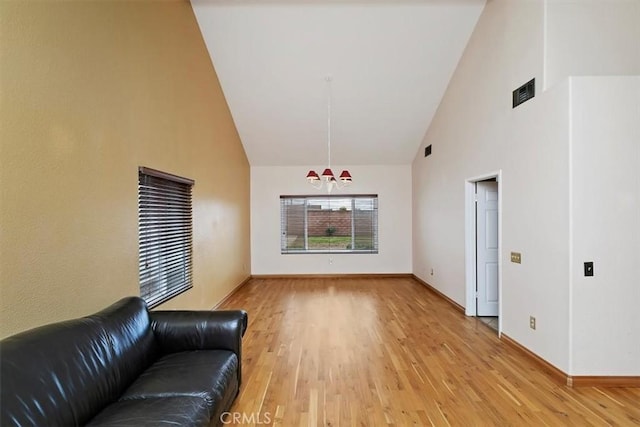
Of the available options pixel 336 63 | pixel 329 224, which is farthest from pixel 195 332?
pixel 329 224

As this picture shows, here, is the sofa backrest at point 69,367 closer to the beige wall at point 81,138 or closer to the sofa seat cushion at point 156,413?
the sofa seat cushion at point 156,413

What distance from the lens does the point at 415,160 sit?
25.0 feet

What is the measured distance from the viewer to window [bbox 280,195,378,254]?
26.6 ft

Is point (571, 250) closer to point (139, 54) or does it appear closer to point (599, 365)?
point (599, 365)

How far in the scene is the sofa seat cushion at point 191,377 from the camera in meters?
1.95

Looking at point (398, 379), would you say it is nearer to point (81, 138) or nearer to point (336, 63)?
point (81, 138)

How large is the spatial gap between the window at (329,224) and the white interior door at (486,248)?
3.37 m

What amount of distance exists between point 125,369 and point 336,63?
482 centimetres

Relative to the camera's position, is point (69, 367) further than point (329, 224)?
No

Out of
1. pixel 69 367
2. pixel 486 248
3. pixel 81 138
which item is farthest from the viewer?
pixel 486 248

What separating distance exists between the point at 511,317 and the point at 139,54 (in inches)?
187

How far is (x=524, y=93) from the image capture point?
11.6 ft

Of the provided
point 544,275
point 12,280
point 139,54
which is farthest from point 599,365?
point 139,54

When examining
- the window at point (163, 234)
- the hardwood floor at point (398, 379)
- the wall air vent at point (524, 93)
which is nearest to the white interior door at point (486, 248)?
the hardwood floor at point (398, 379)
